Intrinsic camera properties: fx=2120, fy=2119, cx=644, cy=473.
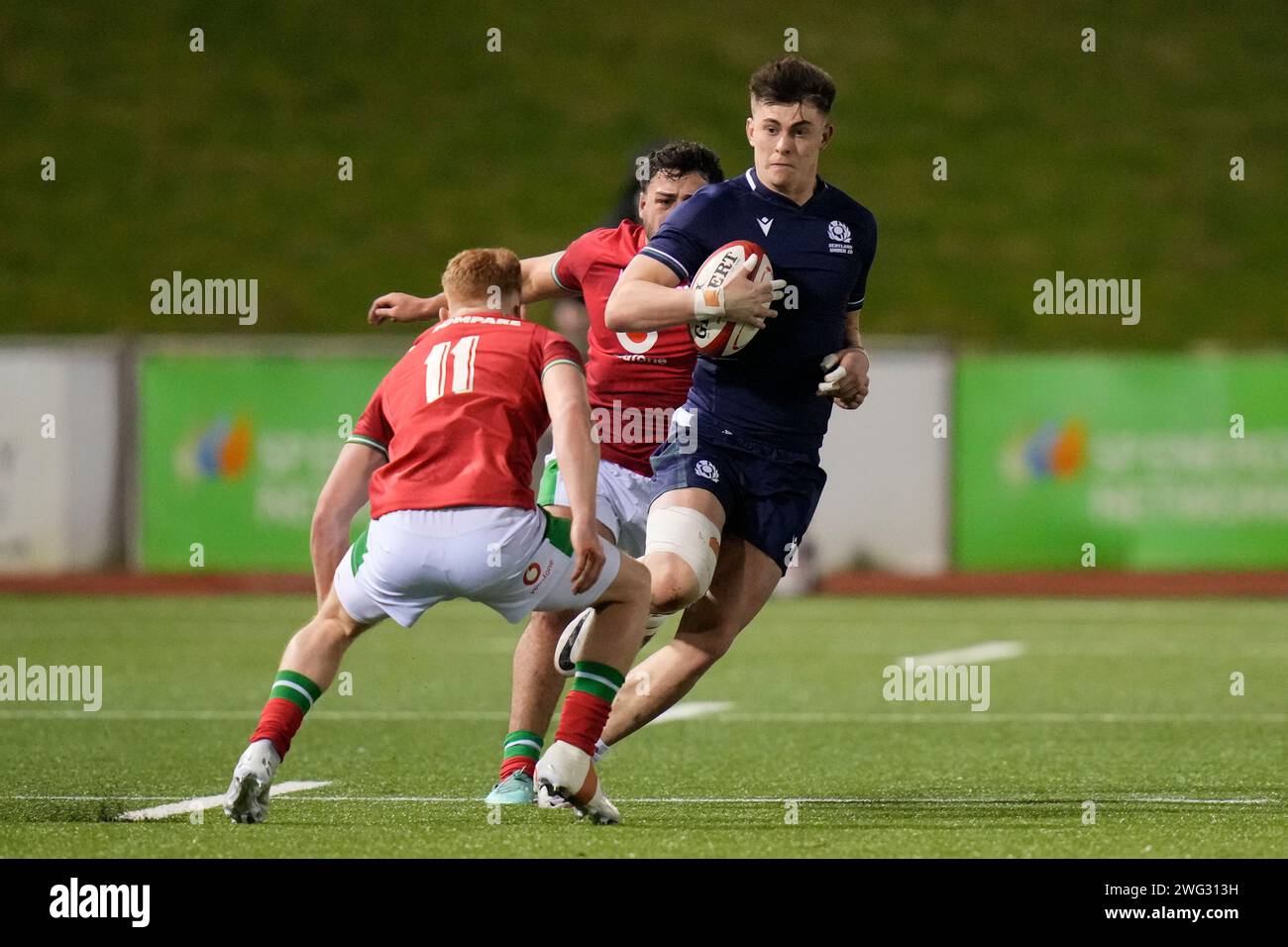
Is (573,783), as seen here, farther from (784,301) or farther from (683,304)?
(784,301)

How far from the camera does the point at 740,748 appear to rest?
350 inches

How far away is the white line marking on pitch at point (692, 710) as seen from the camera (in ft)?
33.3

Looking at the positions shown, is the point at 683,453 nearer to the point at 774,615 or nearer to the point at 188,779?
the point at 188,779

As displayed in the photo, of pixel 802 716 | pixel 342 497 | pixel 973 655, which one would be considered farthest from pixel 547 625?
pixel 973 655

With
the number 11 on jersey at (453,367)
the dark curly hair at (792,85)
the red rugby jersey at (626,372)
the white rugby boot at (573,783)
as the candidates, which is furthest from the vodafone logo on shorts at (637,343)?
the white rugby boot at (573,783)

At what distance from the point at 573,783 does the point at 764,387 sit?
64.7 inches

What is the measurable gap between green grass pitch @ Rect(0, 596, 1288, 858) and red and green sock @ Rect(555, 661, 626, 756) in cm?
27

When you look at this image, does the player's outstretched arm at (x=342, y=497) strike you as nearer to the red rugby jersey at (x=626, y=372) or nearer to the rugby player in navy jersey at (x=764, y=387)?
the rugby player in navy jersey at (x=764, y=387)

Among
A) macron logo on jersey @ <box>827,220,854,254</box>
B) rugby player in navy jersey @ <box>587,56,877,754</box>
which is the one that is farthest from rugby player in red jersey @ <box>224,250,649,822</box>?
macron logo on jersey @ <box>827,220,854,254</box>

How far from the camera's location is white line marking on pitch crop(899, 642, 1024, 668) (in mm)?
12477

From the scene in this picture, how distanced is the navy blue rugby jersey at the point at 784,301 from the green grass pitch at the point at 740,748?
131 cm

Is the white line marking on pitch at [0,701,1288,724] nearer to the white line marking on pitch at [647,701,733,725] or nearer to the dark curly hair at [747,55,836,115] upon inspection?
the white line marking on pitch at [647,701,733,725]

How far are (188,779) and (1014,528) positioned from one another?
12229mm
